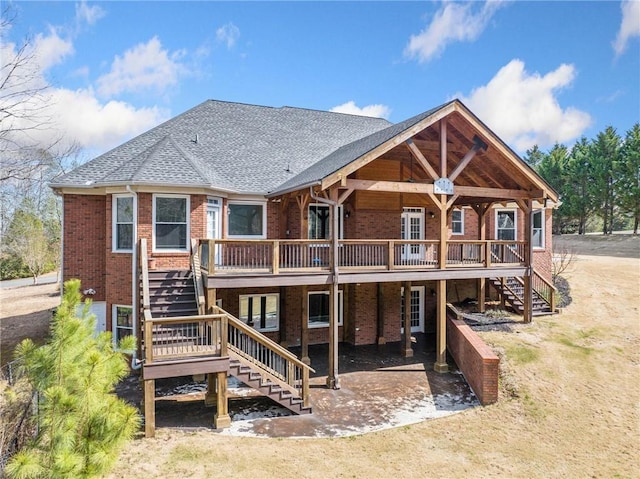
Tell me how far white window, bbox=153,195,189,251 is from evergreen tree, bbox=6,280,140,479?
726cm

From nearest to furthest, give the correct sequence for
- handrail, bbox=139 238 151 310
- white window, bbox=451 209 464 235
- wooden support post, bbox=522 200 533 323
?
handrail, bbox=139 238 151 310, wooden support post, bbox=522 200 533 323, white window, bbox=451 209 464 235

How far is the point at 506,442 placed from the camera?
8531 mm

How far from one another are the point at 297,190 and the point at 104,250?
721cm

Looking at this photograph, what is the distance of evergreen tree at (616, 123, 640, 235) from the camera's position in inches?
1384

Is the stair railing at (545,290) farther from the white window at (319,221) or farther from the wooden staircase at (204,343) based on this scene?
the wooden staircase at (204,343)

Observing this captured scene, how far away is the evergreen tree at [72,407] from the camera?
4.60m

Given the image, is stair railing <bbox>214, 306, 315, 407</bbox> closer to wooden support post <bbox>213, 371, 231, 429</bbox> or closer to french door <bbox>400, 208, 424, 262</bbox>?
wooden support post <bbox>213, 371, 231, 429</bbox>

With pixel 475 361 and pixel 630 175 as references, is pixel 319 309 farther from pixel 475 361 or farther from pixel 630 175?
pixel 630 175

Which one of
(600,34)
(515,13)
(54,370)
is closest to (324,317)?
(54,370)

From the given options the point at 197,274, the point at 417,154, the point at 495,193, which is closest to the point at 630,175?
the point at 495,193

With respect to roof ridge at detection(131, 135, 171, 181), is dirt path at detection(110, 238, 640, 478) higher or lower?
lower

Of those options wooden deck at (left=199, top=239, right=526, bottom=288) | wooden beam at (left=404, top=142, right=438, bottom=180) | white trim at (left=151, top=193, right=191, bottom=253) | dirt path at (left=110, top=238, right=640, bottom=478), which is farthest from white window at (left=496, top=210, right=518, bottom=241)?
white trim at (left=151, top=193, right=191, bottom=253)

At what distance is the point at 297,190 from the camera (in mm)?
12500

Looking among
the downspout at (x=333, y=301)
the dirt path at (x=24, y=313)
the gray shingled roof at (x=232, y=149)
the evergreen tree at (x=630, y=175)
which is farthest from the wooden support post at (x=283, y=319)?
the evergreen tree at (x=630, y=175)
